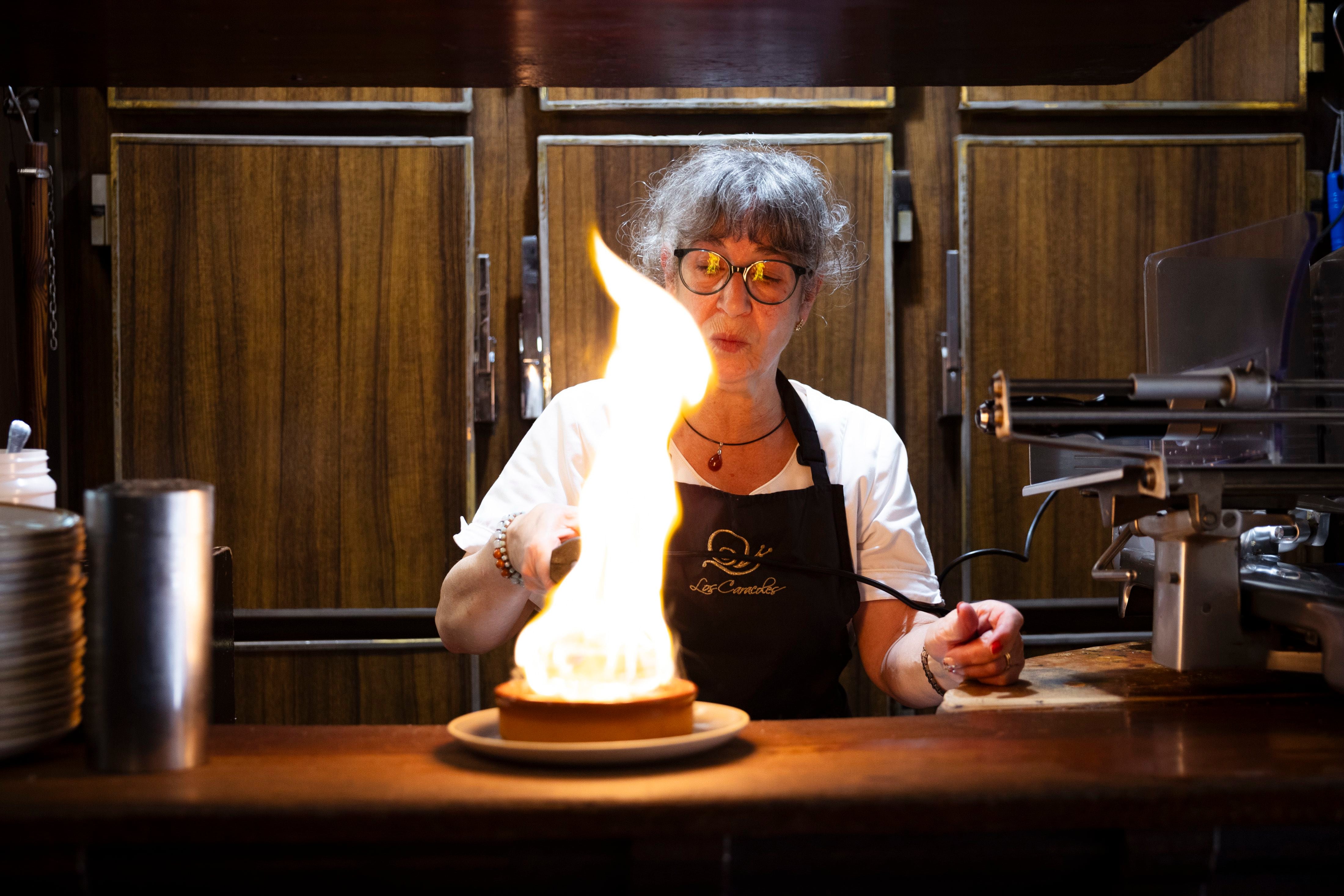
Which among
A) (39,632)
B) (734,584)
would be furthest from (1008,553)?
(39,632)

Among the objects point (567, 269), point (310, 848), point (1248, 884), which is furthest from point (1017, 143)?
point (310, 848)

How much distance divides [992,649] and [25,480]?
1.39 m

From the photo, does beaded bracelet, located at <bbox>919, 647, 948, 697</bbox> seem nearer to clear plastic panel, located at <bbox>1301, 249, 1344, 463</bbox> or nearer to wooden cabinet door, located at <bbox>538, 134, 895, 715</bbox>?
clear plastic panel, located at <bbox>1301, 249, 1344, 463</bbox>

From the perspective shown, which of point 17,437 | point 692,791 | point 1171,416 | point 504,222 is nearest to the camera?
point 692,791

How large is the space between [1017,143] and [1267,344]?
67.0 inches

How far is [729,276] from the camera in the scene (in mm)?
2049

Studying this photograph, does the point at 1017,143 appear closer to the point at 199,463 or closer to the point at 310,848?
the point at 199,463

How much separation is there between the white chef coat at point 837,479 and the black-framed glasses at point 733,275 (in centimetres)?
33

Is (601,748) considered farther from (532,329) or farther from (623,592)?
(532,329)

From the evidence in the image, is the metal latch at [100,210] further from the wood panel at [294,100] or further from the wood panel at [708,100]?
the wood panel at [708,100]

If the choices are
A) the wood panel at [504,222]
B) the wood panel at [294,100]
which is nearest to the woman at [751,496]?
the wood panel at [504,222]

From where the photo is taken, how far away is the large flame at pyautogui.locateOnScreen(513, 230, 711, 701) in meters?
1.06

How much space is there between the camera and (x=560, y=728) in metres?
1.00

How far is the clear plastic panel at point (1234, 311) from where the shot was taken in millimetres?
1464
